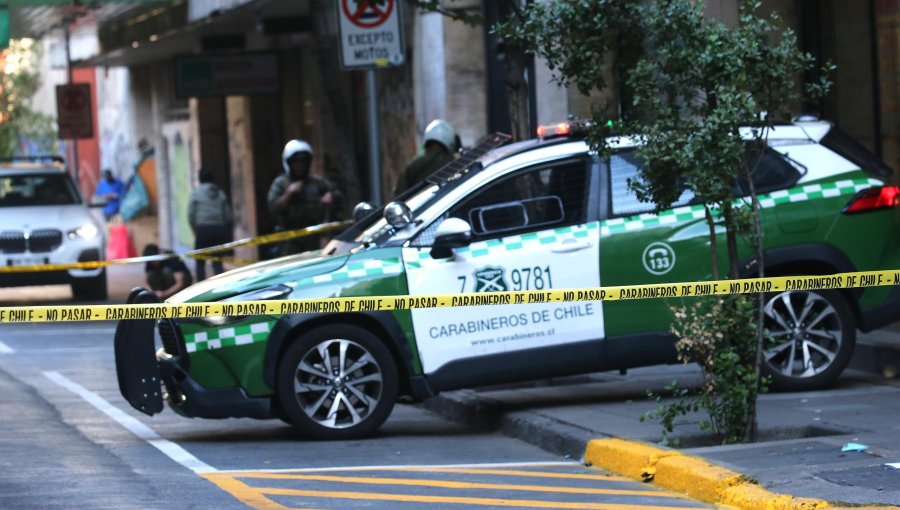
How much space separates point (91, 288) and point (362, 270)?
13098 mm

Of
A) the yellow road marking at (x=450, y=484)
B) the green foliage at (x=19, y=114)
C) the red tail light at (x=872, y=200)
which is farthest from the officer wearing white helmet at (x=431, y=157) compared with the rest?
the green foliage at (x=19, y=114)

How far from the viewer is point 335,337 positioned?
1022 centimetres

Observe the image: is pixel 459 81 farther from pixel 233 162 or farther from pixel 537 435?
pixel 233 162

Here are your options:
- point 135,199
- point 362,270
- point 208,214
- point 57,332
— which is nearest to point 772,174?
point 362,270

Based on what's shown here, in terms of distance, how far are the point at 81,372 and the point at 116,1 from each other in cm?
1184

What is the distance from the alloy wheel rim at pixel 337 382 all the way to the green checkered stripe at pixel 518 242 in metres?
0.65

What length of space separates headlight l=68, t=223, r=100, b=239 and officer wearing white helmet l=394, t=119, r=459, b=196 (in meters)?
8.48

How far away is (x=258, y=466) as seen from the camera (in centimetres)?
935

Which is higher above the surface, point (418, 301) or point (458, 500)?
point (418, 301)

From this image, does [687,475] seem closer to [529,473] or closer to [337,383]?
[529,473]

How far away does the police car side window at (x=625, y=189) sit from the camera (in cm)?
1070

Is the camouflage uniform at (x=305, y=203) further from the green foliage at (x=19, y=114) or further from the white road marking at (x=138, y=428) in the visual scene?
the green foliage at (x=19, y=114)

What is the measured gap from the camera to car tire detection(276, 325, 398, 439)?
10.1 m

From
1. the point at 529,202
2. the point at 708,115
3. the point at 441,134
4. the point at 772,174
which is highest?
the point at 441,134
